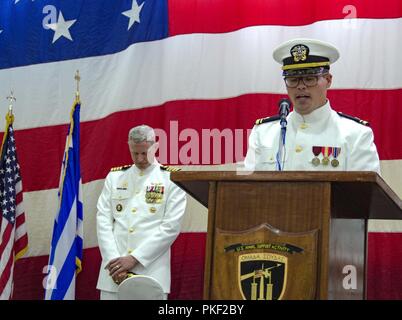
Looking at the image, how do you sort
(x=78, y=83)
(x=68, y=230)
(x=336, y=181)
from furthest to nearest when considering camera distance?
(x=78, y=83)
(x=68, y=230)
(x=336, y=181)

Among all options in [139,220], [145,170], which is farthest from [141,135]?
[139,220]

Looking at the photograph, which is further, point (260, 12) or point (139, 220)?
point (260, 12)

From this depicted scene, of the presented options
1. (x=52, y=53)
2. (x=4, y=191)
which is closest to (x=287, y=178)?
(x=4, y=191)

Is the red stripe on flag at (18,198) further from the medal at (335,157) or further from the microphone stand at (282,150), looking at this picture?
the medal at (335,157)

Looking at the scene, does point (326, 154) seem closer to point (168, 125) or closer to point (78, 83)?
point (168, 125)

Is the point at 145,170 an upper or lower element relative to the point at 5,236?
upper

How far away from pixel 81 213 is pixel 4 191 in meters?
0.52

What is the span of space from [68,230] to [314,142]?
7.62ft

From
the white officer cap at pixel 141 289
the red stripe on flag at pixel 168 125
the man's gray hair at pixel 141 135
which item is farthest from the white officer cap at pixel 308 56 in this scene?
the red stripe on flag at pixel 168 125

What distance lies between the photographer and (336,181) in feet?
6.42

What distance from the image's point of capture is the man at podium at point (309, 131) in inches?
104

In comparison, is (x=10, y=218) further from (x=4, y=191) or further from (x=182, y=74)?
(x=182, y=74)

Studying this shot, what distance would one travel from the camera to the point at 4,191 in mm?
4801

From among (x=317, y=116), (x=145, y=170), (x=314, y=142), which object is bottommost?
(x=314, y=142)
